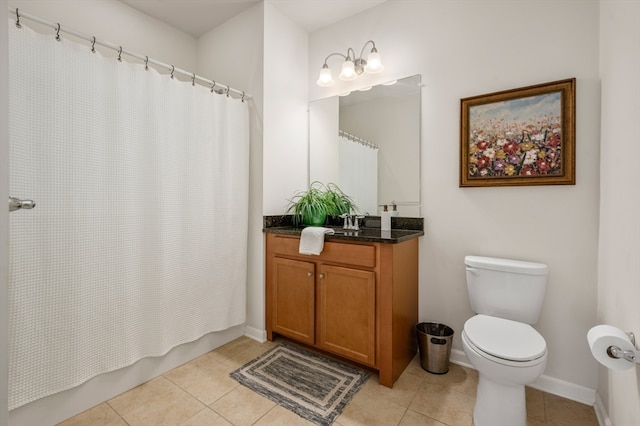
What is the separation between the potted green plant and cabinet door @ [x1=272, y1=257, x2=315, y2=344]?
1.37 feet

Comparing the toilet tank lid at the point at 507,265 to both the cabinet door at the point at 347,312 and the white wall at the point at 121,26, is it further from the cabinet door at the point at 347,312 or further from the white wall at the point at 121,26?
the white wall at the point at 121,26

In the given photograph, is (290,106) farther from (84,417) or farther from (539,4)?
(84,417)

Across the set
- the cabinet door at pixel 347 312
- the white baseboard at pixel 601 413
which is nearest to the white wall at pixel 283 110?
the cabinet door at pixel 347 312

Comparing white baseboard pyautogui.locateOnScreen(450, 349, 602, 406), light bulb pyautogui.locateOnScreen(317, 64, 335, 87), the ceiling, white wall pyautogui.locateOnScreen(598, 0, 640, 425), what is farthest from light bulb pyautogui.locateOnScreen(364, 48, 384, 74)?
white baseboard pyautogui.locateOnScreen(450, 349, 602, 406)

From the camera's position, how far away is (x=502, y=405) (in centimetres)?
139

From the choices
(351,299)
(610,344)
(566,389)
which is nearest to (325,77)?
(351,299)

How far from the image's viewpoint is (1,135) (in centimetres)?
58

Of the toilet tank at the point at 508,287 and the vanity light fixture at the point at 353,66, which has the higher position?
the vanity light fixture at the point at 353,66

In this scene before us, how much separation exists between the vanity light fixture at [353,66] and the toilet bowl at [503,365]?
6.20 ft

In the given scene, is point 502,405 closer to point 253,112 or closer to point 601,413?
point 601,413

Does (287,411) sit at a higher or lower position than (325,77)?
lower

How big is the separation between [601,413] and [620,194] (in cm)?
112

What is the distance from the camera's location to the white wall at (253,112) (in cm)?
234

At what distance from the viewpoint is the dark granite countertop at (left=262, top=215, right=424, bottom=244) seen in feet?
5.92
